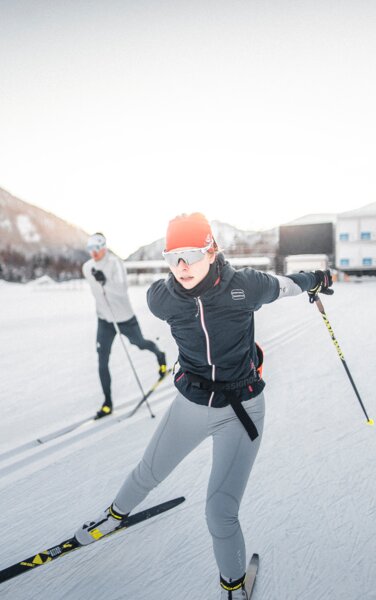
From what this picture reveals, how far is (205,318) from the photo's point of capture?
5.94 feet

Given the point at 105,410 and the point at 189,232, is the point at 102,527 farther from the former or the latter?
the point at 105,410

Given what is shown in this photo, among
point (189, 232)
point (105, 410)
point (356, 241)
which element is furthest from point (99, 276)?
point (356, 241)

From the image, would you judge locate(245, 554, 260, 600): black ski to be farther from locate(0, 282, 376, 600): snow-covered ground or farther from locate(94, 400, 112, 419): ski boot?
locate(94, 400, 112, 419): ski boot

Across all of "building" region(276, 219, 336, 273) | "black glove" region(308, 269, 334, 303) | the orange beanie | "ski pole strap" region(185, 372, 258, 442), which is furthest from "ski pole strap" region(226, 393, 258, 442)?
"building" region(276, 219, 336, 273)

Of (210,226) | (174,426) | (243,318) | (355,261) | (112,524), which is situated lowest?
(355,261)

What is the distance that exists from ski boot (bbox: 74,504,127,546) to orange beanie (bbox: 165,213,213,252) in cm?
155

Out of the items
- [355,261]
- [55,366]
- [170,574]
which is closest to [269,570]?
[170,574]

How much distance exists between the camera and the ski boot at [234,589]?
5.82 ft

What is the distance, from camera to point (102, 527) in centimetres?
216

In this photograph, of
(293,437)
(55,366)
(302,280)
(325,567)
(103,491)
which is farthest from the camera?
(55,366)

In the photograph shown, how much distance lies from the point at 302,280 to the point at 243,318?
2.21 ft

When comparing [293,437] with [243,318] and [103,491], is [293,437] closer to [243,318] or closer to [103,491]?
[103,491]

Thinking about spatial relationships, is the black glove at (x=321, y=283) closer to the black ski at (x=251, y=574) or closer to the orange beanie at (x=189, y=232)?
the orange beanie at (x=189, y=232)

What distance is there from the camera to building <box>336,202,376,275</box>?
32.9 metres
